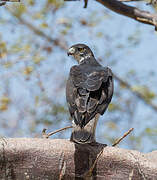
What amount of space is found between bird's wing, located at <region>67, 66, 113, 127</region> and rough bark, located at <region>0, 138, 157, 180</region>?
0.40 m

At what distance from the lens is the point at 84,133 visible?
3705 millimetres

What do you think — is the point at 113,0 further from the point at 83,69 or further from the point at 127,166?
the point at 127,166

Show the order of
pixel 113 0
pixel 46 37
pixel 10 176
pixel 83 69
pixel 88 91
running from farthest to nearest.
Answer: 1. pixel 46 37
2. pixel 113 0
3. pixel 83 69
4. pixel 88 91
5. pixel 10 176

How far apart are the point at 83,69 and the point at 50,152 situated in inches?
65.1

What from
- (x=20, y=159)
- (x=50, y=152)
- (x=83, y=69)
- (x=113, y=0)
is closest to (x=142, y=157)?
(x=50, y=152)

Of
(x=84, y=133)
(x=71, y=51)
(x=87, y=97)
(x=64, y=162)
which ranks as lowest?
(x=64, y=162)

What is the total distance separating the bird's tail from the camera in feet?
11.8

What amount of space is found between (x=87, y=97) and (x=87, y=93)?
75 millimetres

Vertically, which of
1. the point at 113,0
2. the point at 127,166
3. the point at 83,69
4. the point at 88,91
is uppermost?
the point at 113,0

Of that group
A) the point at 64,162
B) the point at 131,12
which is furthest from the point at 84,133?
the point at 131,12

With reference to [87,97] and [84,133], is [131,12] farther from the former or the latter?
[84,133]

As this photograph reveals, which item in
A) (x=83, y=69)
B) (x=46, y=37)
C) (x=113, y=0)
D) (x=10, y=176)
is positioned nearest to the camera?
(x=10, y=176)

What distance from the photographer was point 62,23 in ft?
29.3

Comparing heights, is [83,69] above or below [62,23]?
below
